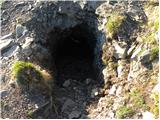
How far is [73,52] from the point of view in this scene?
1064 centimetres

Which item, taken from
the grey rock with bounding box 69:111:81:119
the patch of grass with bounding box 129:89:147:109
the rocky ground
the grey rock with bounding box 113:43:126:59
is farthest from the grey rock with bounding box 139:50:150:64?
the grey rock with bounding box 69:111:81:119

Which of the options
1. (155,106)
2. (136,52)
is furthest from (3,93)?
(155,106)

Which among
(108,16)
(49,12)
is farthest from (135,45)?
→ (49,12)

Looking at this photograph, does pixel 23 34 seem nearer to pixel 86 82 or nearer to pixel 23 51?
pixel 23 51

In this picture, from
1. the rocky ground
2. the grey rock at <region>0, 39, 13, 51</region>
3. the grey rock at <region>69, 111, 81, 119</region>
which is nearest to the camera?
the rocky ground

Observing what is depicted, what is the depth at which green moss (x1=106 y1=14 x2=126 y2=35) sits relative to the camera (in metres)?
8.88

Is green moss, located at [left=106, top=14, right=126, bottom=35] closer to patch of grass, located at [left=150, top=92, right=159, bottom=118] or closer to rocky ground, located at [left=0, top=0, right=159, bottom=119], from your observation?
rocky ground, located at [left=0, top=0, right=159, bottom=119]

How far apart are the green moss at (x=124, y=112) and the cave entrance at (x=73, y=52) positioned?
186 cm

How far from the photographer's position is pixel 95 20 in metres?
9.55

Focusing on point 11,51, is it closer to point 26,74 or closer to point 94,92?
point 26,74

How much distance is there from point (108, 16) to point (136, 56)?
1.46 m

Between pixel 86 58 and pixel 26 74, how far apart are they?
255 centimetres

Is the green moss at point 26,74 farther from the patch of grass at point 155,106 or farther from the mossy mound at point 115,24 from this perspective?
the patch of grass at point 155,106

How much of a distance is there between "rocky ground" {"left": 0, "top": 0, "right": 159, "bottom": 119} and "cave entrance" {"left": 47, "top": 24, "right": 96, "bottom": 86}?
0.02 meters
